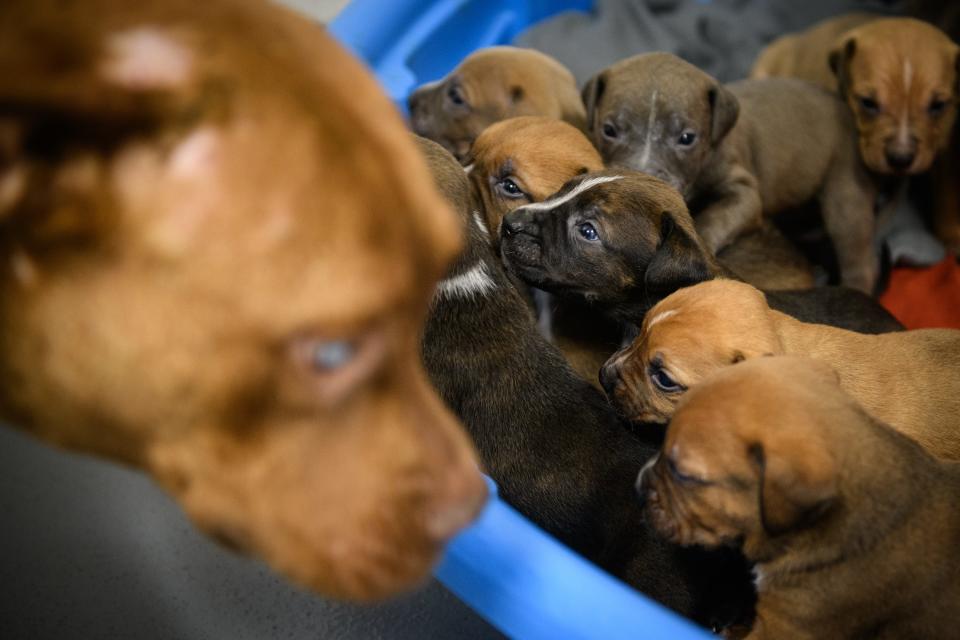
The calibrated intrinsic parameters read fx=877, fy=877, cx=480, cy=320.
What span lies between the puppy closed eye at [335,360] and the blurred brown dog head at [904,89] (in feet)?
13.4

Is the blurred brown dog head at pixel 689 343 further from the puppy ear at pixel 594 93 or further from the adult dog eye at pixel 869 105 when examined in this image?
the adult dog eye at pixel 869 105

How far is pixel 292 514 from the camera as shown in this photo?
1618mm

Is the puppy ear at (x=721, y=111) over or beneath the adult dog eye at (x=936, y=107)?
over

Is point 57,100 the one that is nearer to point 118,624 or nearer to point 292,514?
point 292,514

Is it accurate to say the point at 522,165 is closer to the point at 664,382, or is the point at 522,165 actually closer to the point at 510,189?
the point at 510,189

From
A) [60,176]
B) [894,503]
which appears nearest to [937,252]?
[894,503]

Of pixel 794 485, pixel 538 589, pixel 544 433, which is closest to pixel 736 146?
pixel 544 433

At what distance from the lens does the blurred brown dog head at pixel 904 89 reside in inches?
183

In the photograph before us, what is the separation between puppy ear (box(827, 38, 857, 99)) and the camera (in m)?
4.85

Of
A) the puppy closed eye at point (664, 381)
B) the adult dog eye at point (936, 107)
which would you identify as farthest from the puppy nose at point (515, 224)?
the adult dog eye at point (936, 107)

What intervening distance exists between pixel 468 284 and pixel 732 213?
5.85 feet

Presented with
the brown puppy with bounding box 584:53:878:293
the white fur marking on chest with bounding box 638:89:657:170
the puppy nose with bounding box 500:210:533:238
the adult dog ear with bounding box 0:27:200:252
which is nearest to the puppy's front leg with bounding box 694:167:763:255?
the brown puppy with bounding box 584:53:878:293

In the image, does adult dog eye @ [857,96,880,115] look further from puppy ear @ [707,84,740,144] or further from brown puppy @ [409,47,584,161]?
brown puppy @ [409,47,584,161]

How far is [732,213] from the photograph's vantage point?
173 inches
